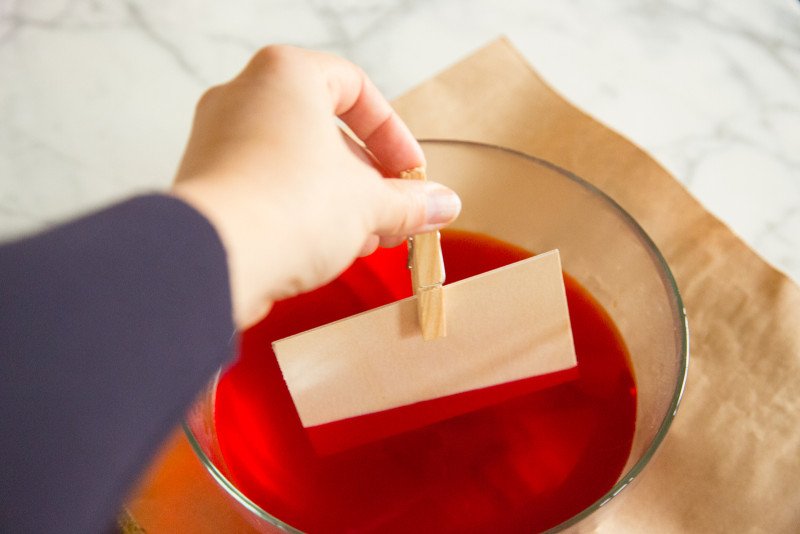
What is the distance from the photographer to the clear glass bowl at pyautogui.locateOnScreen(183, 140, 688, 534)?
465mm

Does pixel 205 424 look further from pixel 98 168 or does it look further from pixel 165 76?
pixel 165 76

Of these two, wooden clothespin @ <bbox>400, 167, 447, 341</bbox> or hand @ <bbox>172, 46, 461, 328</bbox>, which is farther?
wooden clothespin @ <bbox>400, 167, 447, 341</bbox>

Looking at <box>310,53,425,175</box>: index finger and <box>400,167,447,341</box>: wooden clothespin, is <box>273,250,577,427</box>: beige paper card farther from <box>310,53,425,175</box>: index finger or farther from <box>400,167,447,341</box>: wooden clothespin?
<box>310,53,425,175</box>: index finger

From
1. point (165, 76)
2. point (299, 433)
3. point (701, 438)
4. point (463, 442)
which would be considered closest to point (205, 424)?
point (299, 433)

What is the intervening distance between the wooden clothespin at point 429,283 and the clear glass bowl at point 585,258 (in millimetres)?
141

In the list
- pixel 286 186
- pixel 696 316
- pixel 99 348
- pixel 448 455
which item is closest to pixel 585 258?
pixel 696 316

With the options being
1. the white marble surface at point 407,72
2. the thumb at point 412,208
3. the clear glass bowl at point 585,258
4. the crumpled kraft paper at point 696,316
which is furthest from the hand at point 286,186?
the white marble surface at point 407,72

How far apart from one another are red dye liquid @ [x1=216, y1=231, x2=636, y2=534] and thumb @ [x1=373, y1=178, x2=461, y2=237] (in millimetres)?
160

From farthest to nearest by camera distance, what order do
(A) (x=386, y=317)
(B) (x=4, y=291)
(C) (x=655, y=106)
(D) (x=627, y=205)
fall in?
1. (C) (x=655, y=106)
2. (D) (x=627, y=205)
3. (A) (x=386, y=317)
4. (B) (x=4, y=291)

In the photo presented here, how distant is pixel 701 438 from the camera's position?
57 cm

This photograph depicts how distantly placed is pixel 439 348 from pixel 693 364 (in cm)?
25

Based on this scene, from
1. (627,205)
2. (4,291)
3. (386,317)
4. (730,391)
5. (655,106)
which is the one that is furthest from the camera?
(655,106)

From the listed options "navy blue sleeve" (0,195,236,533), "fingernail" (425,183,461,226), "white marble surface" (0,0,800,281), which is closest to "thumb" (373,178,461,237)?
"fingernail" (425,183,461,226)

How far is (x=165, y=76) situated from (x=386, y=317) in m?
0.53
